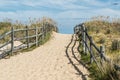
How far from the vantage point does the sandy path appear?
13.6 metres

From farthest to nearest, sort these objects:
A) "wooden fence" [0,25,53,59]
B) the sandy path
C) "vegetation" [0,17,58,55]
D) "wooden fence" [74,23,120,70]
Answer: "vegetation" [0,17,58,55] → "wooden fence" [0,25,53,59] → the sandy path → "wooden fence" [74,23,120,70]

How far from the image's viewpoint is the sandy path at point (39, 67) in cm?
1365

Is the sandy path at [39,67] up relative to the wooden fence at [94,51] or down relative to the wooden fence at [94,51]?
down

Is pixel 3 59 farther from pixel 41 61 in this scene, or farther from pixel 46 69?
pixel 46 69

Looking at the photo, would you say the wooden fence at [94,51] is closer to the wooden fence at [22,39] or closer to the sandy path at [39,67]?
the sandy path at [39,67]

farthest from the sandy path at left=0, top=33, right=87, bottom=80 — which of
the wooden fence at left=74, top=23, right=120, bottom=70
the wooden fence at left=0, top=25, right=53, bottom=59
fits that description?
the wooden fence at left=74, top=23, right=120, bottom=70

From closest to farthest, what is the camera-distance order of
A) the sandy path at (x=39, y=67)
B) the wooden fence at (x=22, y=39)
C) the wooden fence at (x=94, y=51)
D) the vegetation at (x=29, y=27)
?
1. the wooden fence at (x=94, y=51)
2. the sandy path at (x=39, y=67)
3. the wooden fence at (x=22, y=39)
4. the vegetation at (x=29, y=27)

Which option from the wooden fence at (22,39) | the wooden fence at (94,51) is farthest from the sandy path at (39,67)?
the wooden fence at (94,51)

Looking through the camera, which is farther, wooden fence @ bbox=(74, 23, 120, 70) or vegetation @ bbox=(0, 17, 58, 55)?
vegetation @ bbox=(0, 17, 58, 55)

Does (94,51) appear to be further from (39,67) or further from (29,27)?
(29,27)

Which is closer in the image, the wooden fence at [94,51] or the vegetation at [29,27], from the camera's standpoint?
the wooden fence at [94,51]

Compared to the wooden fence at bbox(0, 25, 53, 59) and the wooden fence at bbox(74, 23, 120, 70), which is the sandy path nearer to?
the wooden fence at bbox(0, 25, 53, 59)

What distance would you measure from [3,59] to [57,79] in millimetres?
6549

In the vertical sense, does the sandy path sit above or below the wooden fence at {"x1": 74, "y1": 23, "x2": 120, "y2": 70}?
below
